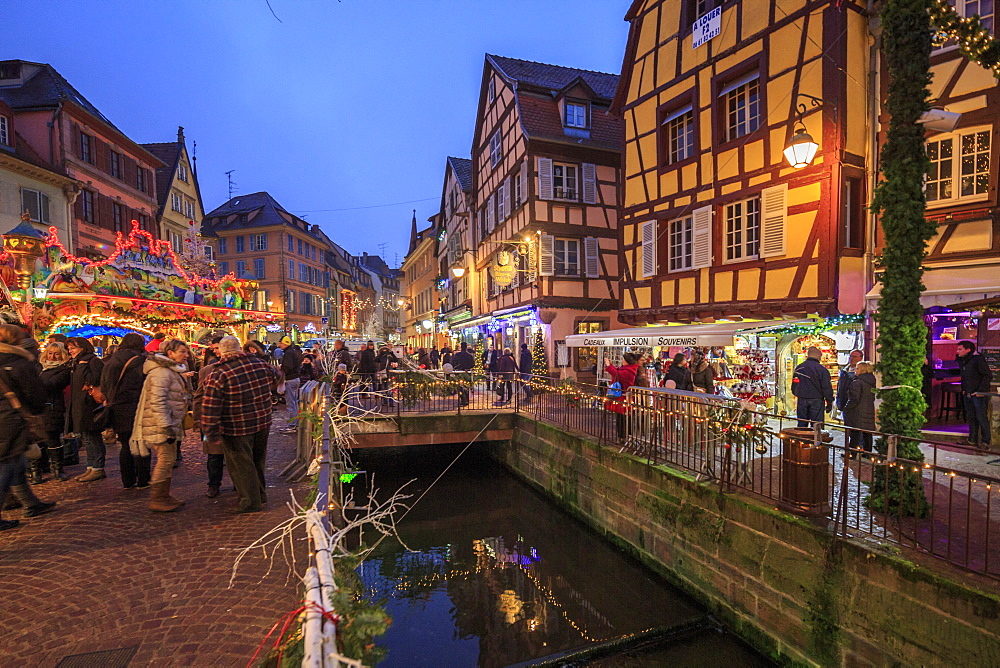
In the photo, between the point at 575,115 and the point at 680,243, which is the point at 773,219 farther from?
the point at 575,115

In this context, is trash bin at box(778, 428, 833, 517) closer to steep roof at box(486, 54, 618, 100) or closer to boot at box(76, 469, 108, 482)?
boot at box(76, 469, 108, 482)

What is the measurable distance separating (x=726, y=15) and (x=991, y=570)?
13260 millimetres

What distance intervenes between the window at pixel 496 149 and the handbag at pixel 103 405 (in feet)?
61.0

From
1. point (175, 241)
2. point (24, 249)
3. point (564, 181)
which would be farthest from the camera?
point (175, 241)

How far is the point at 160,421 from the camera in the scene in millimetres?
5281

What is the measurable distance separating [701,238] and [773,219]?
208 centimetres

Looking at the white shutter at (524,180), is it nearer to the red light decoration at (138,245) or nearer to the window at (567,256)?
the window at (567,256)

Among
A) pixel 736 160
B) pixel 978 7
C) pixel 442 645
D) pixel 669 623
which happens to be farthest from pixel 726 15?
pixel 442 645

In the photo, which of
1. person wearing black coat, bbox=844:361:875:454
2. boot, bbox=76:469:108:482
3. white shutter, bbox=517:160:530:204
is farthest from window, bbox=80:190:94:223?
person wearing black coat, bbox=844:361:875:454

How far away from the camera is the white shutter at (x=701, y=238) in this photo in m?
13.1

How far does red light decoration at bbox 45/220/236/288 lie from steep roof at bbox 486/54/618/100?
546 inches

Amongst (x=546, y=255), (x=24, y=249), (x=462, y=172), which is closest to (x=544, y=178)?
(x=546, y=255)

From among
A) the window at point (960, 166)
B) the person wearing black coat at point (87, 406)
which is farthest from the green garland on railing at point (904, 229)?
the person wearing black coat at point (87, 406)

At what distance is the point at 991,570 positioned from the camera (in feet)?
12.7
